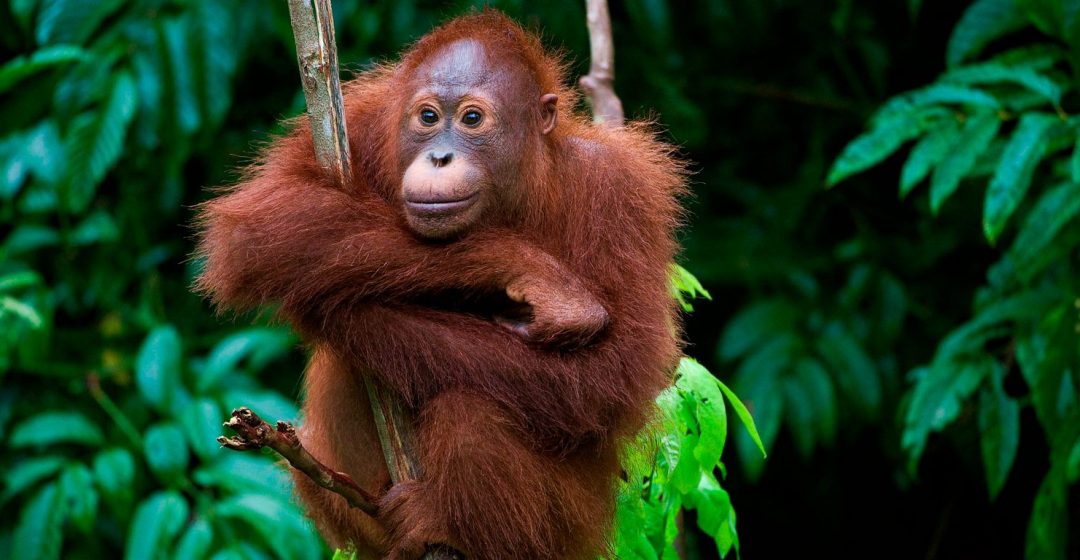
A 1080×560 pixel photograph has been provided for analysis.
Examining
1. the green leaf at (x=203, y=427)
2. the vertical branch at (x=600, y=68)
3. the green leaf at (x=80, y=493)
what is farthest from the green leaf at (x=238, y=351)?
the vertical branch at (x=600, y=68)

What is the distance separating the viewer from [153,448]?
12.9ft

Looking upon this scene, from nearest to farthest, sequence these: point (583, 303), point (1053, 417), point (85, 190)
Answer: point (583, 303) → point (1053, 417) → point (85, 190)

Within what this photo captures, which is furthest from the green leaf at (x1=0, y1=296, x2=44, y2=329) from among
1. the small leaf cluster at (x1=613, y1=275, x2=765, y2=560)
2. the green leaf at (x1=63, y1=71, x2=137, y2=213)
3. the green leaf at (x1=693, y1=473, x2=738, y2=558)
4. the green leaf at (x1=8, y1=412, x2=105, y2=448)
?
the green leaf at (x1=693, y1=473, x2=738, y2=558)

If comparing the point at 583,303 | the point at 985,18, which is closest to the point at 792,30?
the point at 985,18

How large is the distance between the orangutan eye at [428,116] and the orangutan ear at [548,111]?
0.27 m

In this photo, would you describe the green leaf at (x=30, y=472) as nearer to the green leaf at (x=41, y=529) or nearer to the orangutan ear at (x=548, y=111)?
the green leaf at (x=41, y=529)

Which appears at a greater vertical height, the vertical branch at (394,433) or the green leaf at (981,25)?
the green leaf at (981,25)

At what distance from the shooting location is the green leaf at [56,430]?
4.09 m

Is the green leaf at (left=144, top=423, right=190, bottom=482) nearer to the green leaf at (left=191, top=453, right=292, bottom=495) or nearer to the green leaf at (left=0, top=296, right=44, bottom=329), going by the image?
the green leaf at (left=191, top=453, right=292, bottom=495)

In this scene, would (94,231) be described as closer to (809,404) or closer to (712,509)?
(809,404)

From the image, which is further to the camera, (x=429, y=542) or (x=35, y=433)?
(x=35, y=433)

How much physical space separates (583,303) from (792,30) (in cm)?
374

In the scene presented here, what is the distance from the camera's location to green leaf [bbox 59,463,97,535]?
3910 millimetres

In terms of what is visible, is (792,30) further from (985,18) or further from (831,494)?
(831,494)
